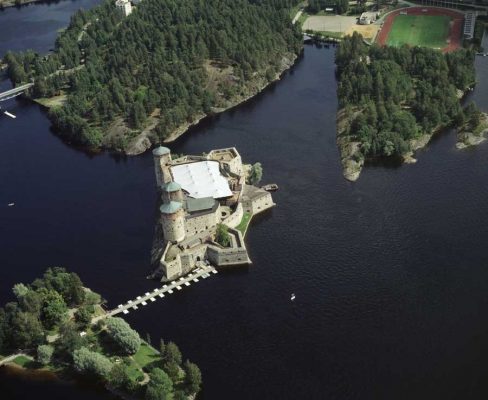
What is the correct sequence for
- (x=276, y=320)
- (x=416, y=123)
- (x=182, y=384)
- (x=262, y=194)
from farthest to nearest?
(x=416, y=123) < (x=262, y=194) < (x=276, y=320) < (x=182, y=384)

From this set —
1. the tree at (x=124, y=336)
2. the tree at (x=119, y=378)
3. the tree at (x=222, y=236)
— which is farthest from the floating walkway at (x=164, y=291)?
the tree at (x=119, y=378)

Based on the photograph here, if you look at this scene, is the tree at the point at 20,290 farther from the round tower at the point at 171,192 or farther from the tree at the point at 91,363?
the round tower at the point at 171,192

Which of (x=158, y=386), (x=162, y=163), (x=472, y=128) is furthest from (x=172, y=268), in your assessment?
(x=472, y=128)

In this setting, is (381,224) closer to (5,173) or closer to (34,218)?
(34,218)

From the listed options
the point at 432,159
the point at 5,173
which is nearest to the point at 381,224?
the point at 432,159

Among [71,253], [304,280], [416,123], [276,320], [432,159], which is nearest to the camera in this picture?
[276,320]

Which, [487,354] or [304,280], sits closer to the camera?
[487,354]

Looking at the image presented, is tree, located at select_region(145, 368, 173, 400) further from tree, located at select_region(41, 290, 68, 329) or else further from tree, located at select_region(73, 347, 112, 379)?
tree, located at select_region(41, 290, 68, 329)
